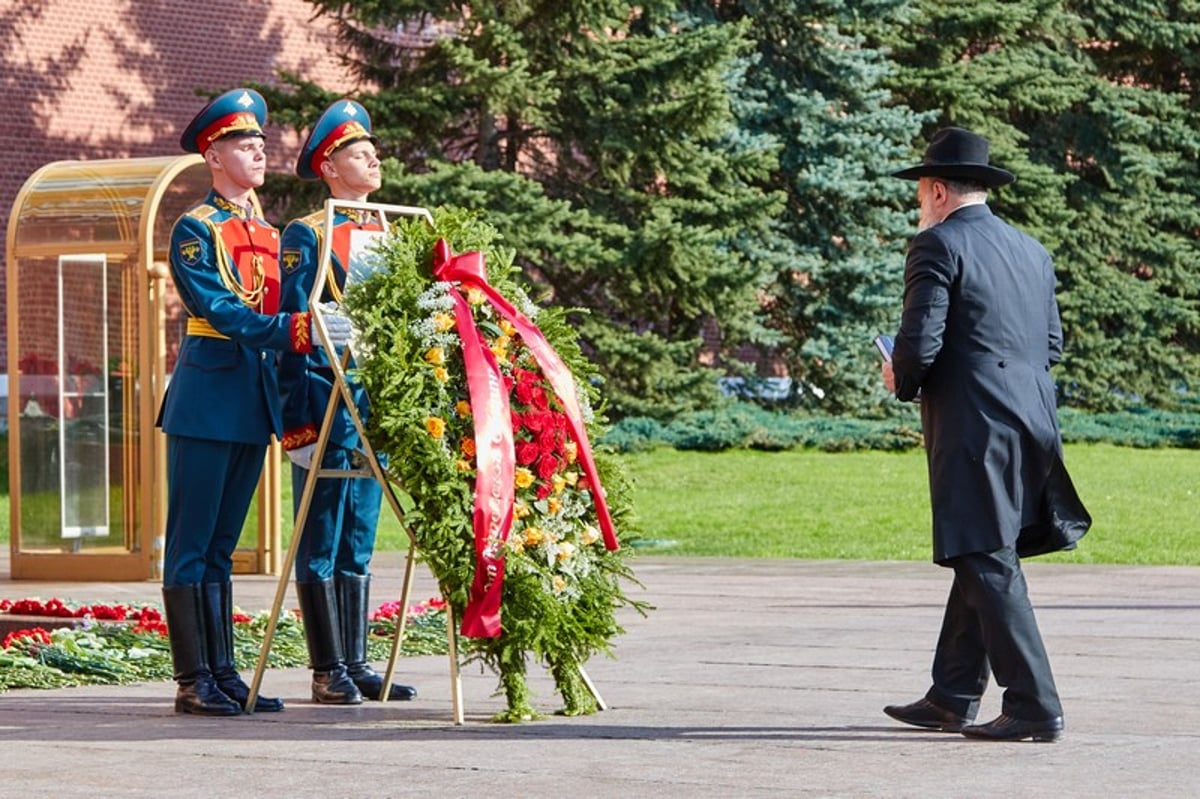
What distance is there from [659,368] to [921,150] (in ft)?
26.8

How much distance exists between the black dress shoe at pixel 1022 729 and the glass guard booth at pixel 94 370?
7.50 m

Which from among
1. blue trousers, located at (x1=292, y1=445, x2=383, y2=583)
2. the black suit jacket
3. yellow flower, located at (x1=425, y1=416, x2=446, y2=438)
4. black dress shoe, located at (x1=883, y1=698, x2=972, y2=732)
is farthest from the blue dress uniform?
black dress shoe, located at (x1=883, y1=698, x2=972, y2=732)

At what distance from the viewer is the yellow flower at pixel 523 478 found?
721cm

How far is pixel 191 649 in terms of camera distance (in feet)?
24.6

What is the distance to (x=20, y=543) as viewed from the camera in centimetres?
1362

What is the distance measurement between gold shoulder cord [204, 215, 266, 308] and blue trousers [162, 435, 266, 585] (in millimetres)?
495

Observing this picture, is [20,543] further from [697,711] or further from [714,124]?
[714,124]

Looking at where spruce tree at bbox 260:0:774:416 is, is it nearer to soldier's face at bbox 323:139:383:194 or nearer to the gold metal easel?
soldier's face at bbox 323:139:383:194

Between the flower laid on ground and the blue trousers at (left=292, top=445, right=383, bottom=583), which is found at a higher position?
the blue trousers at (left=292, top=445, right=383, bottom=583)

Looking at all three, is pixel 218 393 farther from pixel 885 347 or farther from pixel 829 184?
pixel 829 184

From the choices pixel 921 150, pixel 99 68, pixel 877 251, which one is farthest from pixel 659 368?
pixel 99 68

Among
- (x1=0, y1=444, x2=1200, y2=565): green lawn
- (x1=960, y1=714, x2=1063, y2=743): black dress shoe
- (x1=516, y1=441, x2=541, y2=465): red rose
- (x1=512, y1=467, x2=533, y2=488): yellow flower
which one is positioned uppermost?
(x1=516, y1=441, x2=541, y2=465): red rose

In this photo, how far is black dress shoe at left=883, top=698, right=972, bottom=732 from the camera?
683 cm

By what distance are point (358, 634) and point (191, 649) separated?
66 centimetres
